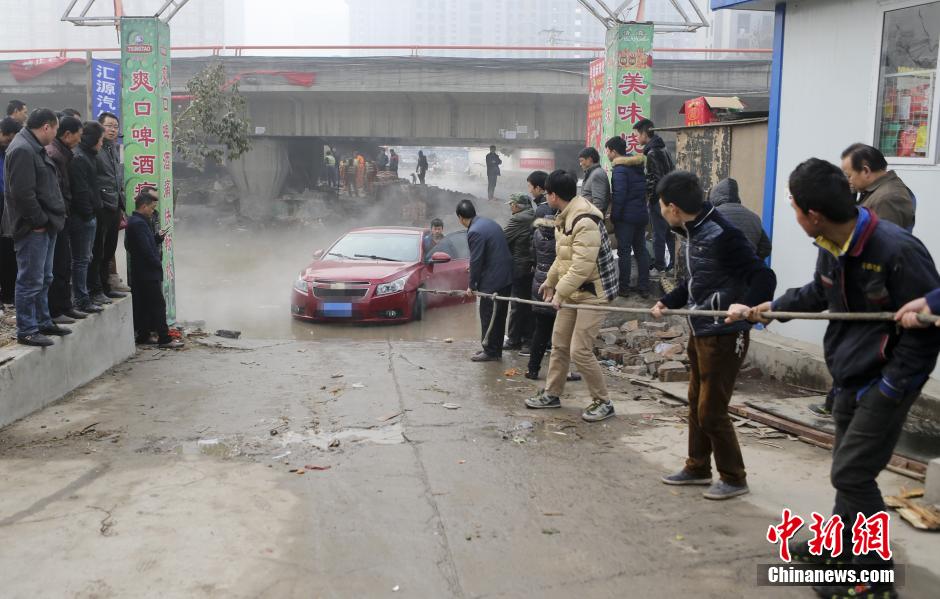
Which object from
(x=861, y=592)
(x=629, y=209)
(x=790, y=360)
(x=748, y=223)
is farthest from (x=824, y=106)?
(x=861, y=592)

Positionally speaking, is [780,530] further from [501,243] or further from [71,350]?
[71,350]

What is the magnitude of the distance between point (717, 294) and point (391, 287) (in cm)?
785

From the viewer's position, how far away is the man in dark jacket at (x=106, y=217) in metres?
8.67

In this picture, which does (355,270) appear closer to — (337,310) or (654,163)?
(337,310)

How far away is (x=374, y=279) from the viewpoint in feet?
39.6

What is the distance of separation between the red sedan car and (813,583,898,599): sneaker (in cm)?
893

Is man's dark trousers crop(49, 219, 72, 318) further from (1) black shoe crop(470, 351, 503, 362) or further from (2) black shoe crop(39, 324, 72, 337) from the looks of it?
(1) black shoe crop(470, 351, 503, 362)

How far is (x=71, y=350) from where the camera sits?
7445 millimetres

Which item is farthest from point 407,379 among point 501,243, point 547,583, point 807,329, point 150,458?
point 547,583

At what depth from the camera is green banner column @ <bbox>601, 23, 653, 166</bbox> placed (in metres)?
11.5

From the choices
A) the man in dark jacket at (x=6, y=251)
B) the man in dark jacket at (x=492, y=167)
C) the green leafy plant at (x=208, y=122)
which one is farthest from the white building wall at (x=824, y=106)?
the man in dark jacket at (x=492, y=167)

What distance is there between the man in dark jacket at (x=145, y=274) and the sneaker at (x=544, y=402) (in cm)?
481

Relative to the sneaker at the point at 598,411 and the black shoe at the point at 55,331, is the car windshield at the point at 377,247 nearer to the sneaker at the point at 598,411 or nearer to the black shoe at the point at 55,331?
the black shoe at the point at 55,331

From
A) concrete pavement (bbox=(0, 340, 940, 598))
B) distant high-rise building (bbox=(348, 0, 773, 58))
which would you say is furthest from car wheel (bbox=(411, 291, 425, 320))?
distant high-rise building (bbox=(348, 0, 773, 58))
